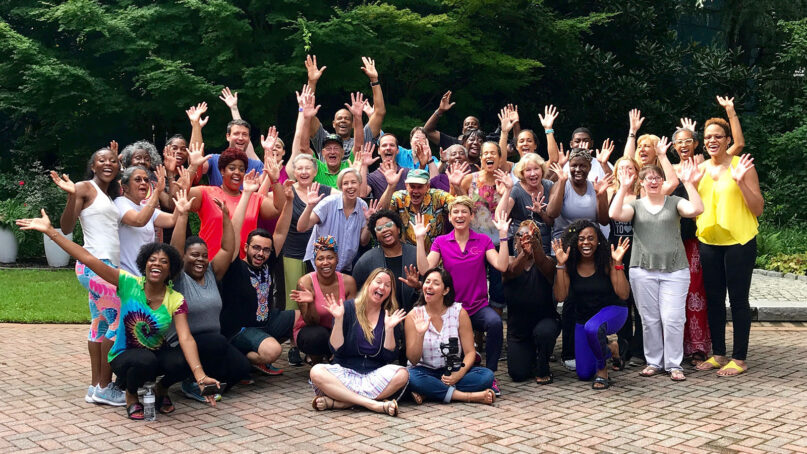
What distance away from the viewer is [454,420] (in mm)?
6742

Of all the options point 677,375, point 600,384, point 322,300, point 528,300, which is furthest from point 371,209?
point 677,375

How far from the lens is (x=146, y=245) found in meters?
6.96

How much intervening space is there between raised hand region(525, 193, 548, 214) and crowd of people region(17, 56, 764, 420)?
0.08ft

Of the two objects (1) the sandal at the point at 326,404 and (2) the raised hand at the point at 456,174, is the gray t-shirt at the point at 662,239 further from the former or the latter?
(1) the sandal at the point at 326,404

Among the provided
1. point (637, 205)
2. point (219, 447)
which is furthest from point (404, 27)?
point (219, 447)

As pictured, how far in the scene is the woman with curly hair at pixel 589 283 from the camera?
797 centimetres

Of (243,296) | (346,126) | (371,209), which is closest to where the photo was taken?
(243,296)

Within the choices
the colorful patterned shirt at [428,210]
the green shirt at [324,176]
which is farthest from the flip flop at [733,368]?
the green shirt at [324,176]

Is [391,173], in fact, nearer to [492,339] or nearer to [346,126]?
[346,126]

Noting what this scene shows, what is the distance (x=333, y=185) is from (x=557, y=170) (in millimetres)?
2322

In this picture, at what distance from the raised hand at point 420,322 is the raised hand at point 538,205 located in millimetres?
1757

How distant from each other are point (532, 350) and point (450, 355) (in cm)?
114

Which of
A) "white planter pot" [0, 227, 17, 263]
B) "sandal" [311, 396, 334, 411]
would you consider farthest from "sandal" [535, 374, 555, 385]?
"white planter pot" [0, 227, 17, 263]

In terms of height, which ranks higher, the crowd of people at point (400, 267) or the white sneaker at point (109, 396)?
the crowd of people at point (400, 267)
